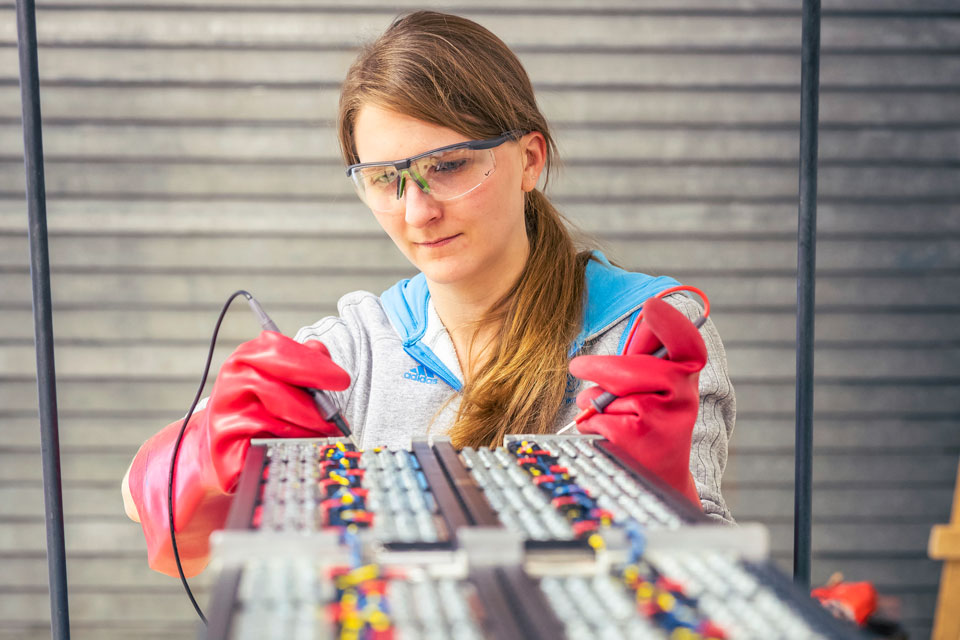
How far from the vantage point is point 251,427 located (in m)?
0.93

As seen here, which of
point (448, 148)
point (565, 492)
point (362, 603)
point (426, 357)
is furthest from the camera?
point (426, 357)

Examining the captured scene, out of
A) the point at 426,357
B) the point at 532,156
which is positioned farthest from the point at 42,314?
the point at 532,156

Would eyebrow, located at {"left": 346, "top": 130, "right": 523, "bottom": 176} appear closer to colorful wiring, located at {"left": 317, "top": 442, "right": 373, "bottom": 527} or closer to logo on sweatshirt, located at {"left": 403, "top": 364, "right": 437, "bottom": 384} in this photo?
logo on sweatshirt, located at {"left": 403, "top": 364, "right": 437, "bottom": 384}

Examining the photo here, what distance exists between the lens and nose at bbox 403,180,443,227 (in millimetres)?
1195

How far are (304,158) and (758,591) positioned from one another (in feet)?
7.56

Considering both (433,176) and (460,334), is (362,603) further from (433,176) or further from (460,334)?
(460,334)

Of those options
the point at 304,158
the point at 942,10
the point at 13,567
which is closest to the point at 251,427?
the point at 304,158

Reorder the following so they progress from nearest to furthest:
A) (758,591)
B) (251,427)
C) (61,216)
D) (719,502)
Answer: (758,591), (251,427), (719,502), (61,216)

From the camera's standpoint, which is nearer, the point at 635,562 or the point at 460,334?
the point at 635,562

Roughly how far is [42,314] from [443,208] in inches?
21.2

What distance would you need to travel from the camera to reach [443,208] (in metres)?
1.23

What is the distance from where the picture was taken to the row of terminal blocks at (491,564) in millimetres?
451

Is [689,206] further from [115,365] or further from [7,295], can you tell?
[7,295]

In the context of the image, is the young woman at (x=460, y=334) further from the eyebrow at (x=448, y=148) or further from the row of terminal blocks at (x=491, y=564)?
the row of terminal blocks at (x=491, y=564)
